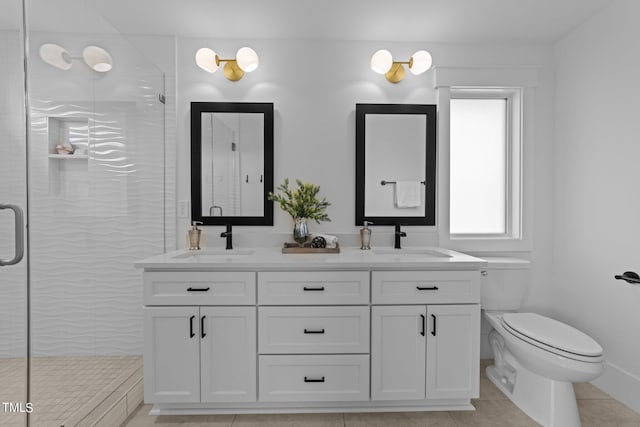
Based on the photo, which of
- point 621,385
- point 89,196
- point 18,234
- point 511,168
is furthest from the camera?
point 511,168

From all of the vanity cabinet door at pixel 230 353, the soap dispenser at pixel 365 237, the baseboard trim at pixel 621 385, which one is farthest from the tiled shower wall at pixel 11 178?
the baseboard trim at pixel 621 385

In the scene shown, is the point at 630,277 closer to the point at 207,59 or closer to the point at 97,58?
the point at 207,59

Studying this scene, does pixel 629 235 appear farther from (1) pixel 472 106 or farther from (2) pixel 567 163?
(1) pixel 472 106

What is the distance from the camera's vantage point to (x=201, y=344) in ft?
5.85

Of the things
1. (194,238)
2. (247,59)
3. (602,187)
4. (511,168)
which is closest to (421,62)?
(511,168)

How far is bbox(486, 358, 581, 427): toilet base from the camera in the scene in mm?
1769

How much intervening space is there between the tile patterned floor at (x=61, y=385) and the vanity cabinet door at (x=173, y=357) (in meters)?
0.21

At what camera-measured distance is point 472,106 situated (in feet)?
8.20

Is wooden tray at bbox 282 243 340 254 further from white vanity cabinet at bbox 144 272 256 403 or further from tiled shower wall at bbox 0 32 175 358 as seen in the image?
tiled shower wall at bbox 0 32 175 358

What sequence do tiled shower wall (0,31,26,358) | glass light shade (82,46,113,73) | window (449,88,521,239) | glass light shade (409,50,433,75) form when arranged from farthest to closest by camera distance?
window (449,88,521,239) < glass light shade (409,50,433,75) < glass light shade (82,46,113,73) < tiled shower wall (0,31,26,358)

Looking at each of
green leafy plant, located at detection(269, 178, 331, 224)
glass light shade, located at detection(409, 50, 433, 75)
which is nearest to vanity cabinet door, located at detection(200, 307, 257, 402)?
green leafy plant, located at detection(269, 178, 331, 224)

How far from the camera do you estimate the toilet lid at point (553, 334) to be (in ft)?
5.51

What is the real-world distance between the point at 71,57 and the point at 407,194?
1928 millimetres

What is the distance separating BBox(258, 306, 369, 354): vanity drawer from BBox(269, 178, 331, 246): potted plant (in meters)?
0.56
